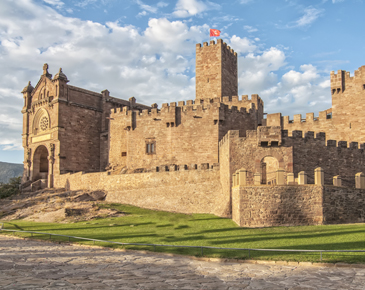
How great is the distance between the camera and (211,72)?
41969 millimetres

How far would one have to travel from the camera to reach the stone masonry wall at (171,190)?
2711 cm

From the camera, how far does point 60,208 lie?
28.9m

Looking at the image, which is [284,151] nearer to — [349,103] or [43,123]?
[349,103]

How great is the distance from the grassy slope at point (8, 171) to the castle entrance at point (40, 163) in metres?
138

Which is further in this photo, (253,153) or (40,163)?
(40,163)

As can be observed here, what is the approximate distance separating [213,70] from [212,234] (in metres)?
26.6

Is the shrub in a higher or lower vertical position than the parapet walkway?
higher

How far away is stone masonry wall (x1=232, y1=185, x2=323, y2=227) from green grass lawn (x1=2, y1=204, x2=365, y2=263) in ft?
2.66

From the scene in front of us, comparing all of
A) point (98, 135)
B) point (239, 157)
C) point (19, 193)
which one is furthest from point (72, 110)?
point (239, 157)

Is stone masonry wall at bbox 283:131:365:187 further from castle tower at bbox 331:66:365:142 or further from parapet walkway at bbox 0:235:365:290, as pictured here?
parapet walkway at bbox 0:235:365:290

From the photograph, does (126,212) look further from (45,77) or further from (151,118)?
(45,77)

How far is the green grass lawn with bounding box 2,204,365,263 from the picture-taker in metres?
14.1

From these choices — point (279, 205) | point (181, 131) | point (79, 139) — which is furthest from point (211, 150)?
point (79, 139)

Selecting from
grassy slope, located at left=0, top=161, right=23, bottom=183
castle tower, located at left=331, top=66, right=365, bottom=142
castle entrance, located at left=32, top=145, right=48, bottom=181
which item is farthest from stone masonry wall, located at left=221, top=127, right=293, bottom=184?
grassy slope, located at left=0, top=161, right=23, bottom=183
